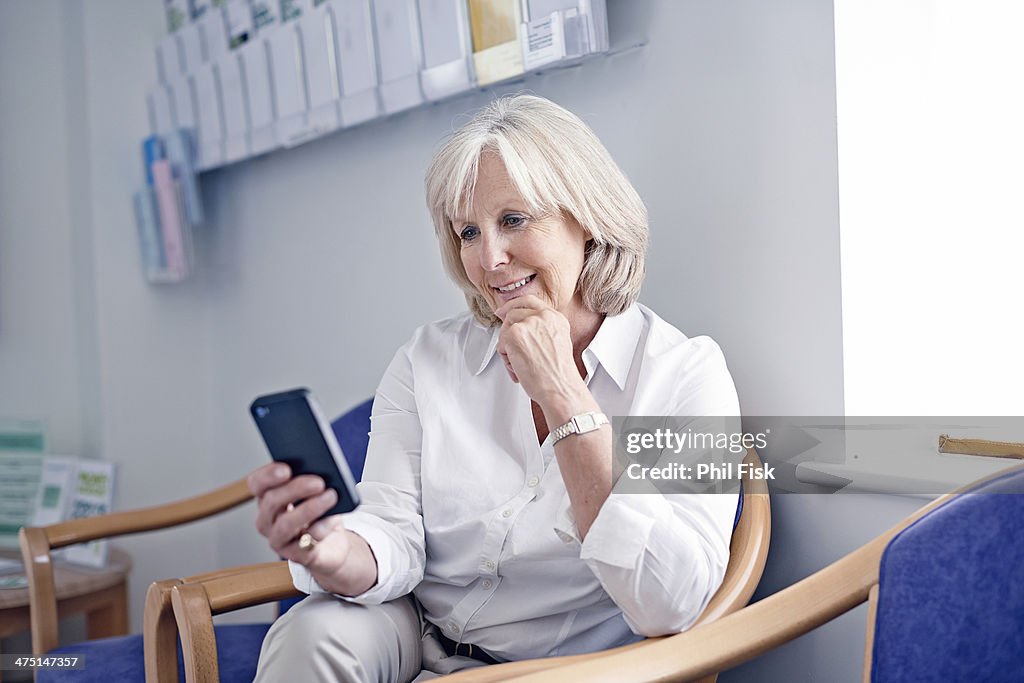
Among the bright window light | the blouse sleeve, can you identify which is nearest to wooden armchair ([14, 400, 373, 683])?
the blouse sleeve

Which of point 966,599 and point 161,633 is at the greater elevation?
point 966,599

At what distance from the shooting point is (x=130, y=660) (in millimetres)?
1438

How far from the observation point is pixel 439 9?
1678 millimetres

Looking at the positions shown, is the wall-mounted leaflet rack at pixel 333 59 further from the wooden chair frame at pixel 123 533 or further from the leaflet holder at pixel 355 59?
the wooden chair frame at pixel 123 533

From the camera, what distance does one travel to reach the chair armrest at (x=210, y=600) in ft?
3.92

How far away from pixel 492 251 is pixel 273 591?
23.5 inches

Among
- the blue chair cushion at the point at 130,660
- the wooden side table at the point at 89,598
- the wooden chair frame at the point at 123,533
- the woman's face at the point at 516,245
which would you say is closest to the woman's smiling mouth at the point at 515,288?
the woman's face at the point at 516,245

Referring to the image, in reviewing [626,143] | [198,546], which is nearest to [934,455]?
[626,143]

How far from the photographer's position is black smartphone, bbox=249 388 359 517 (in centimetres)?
94

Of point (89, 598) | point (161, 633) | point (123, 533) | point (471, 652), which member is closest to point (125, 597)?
point (89, 598)

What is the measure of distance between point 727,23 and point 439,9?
0.57 metres

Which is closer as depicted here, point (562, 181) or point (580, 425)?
point (580, 425)

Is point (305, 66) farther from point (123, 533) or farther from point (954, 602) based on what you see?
point (954, 602)

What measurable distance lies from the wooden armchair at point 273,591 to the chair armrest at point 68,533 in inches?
19.8
